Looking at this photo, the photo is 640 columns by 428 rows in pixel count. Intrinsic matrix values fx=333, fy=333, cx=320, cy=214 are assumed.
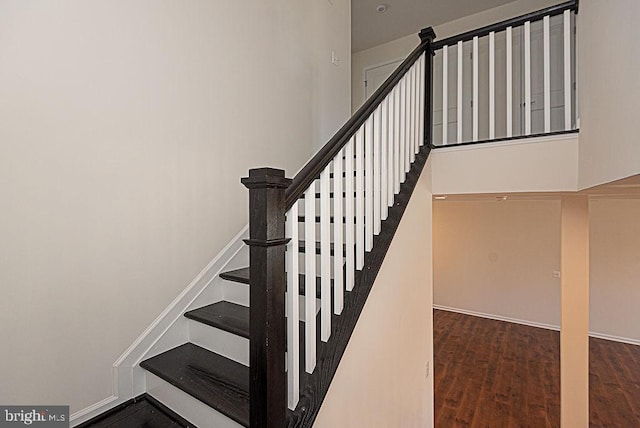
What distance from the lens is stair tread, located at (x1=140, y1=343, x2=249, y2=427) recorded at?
4.58 feet

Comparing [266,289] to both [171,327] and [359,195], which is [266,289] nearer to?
[359,195]

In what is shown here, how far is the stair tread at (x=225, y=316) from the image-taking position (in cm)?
172

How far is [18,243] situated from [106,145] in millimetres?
582

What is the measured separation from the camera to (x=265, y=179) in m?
1.05

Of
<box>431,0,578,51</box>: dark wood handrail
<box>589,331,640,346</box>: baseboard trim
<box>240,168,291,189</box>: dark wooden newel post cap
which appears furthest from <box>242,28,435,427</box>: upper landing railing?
<box>589,331,640,346</box>: baseboard trim

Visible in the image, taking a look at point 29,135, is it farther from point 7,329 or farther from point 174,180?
point 7,329

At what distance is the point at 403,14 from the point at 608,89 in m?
3.81

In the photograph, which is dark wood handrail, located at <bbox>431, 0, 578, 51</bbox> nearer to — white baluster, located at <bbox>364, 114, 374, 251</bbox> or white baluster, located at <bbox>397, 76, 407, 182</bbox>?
white baluster, located at <bbox>397, 76, 407, 182</bbox>

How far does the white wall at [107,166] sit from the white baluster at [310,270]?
3.54 ft

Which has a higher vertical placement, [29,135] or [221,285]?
[29,135]

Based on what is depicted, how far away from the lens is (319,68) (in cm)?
327

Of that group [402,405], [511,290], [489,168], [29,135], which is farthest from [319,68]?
[511,290]

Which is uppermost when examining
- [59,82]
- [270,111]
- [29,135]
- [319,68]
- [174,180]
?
[319,68]

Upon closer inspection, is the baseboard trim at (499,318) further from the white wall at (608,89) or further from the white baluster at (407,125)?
the white baluster at (407,125)
